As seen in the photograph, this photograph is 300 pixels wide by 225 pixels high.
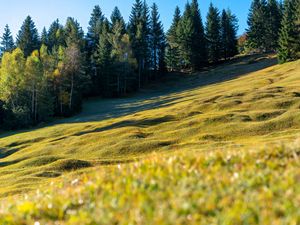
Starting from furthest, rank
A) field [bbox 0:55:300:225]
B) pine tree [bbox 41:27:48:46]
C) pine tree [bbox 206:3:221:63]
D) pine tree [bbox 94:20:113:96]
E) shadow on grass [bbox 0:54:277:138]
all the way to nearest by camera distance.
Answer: pine tree [bbox 41:27:48:46], pine tree [bbox 206:3:221:63], pine tree [bbox 94:20:113:96], shadow on grass [bbox 0:54:277:138], field [bbox 0:55:300:225]

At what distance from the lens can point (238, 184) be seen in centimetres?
652

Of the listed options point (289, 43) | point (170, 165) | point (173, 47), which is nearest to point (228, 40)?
point (173, 47)

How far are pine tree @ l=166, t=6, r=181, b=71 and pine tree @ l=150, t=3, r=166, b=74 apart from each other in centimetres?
325

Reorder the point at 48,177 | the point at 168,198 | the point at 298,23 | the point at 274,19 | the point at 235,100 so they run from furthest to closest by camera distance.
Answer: the point at 274,19, the point at 298,23, the point at 235,100, the point at 48,177, the point at 168,198

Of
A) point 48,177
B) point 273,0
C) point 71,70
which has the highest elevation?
point 273,0

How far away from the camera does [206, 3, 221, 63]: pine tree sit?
458 feet

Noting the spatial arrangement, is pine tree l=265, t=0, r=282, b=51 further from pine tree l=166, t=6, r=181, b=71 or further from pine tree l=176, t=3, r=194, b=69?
pine tree l=166, t=6, r=181, b=71

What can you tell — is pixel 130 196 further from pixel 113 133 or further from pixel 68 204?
pixel 113 133

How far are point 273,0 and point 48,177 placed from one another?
137885mm

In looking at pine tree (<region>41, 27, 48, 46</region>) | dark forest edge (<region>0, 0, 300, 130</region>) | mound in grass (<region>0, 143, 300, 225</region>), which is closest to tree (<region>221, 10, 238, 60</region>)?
dark forest edge (<region>0, 0, 300, 130</region>)

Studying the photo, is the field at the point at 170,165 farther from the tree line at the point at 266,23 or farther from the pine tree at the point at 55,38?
the pine tree at the point at 55,38

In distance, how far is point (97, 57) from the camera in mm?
121625

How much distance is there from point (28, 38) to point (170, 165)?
454 ft

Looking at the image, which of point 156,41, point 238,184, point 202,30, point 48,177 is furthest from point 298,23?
point 238,184
